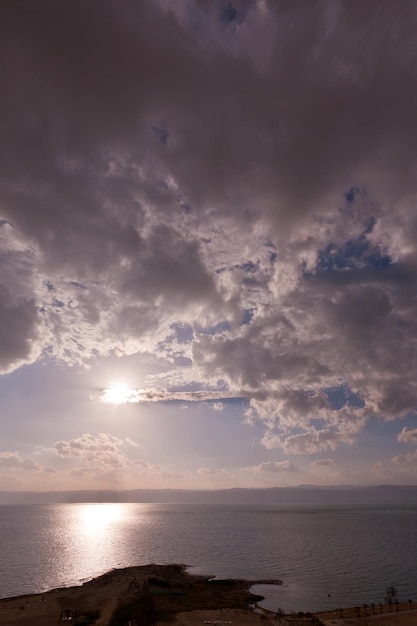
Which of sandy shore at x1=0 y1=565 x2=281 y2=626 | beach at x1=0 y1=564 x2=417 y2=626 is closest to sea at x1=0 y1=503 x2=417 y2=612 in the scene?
sandy shore at x1=0 y1=565 x2=281 y2=626

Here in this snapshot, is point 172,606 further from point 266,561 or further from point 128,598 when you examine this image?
point 266,561

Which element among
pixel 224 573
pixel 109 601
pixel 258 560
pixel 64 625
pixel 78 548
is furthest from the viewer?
pixel 78 548

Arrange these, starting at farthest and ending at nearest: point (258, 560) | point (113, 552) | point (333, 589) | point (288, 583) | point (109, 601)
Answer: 1. point (113, 552)
2. point (258, 560)
3. point (288, 583)
4. point (333, 589)
5. point (109, 601)

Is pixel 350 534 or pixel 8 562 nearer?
pixel 8 562

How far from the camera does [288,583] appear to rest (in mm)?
94562

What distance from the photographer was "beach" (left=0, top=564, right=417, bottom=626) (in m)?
62.6

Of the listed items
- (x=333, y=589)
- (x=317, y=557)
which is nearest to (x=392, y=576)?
(x=333, y=589)

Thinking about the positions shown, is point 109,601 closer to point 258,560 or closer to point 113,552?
point 258,560

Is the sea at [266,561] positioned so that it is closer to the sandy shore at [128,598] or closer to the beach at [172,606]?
the sandy shore at [128,598]

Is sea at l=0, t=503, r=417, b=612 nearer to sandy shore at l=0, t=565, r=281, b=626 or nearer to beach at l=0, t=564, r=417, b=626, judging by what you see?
sandy shore at l=0, t=565, r=281, b=626

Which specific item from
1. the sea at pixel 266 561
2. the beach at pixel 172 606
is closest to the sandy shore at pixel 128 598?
the beach at pixel 172 606

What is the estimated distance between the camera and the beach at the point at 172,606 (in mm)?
62594

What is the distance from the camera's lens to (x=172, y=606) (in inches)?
2854

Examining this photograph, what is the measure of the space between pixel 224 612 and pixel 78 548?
428ft
